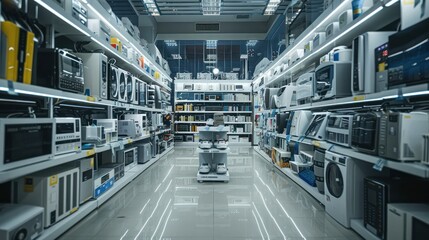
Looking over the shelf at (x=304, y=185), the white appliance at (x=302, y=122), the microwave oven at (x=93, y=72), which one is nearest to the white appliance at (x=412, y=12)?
the shelf at (x=304, y=185)

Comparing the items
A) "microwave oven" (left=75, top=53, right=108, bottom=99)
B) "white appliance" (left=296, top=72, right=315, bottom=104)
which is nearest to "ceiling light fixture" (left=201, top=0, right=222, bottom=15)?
"white appliance" (left=296, top=72, right=315, bottom=104)

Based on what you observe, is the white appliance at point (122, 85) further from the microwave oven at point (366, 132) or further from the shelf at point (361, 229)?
the shelf at point (361, 229)

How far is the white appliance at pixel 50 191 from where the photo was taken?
1.92m

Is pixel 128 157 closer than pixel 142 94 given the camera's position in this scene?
Yes

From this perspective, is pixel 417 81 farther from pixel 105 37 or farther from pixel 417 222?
pixel 105 37

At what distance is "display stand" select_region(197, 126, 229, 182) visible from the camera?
3.95 meters

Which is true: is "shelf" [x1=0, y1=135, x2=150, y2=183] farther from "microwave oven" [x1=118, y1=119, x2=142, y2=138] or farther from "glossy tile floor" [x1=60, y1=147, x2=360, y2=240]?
"microwave oven" [x1=118, y1=119, x2=142, y2=138]

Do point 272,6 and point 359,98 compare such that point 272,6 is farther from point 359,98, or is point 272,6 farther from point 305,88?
point 359,98

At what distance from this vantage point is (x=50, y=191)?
197 cm

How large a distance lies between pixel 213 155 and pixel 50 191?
9.44 ft

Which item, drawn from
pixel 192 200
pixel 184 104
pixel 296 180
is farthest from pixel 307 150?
pixel 184 104

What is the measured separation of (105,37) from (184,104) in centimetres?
672

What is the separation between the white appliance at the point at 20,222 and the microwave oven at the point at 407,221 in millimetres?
2472

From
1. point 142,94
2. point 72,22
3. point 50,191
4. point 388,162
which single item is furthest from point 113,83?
point 388,162
